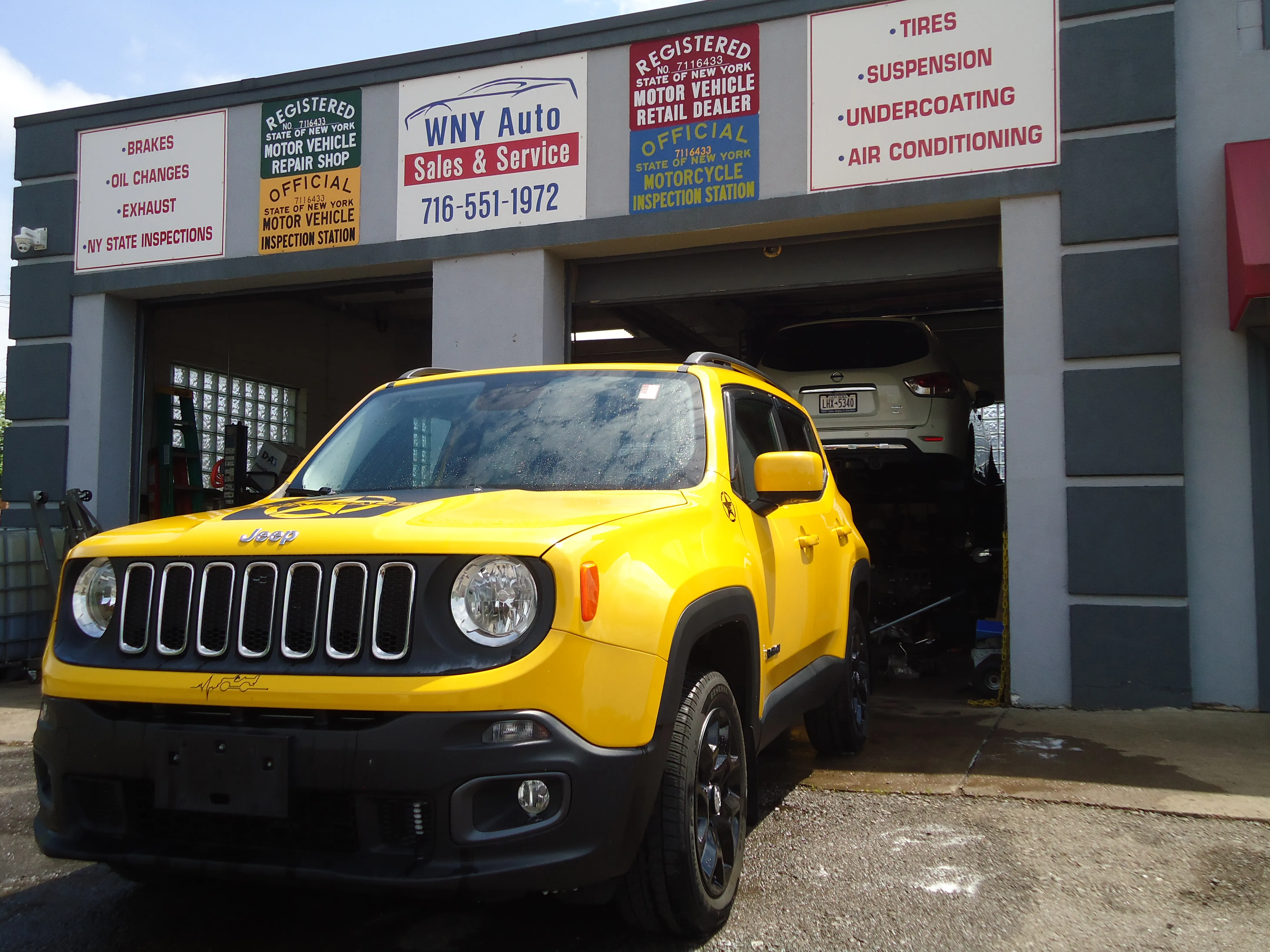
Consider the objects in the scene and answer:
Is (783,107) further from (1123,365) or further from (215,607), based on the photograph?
(215,607)

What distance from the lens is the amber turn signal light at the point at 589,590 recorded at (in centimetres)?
269

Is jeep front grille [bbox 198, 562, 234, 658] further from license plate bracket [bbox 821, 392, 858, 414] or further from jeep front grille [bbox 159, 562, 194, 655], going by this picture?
license plate bracket [bbox 821, 392, 858, 414]

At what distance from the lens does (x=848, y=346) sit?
8656 mm

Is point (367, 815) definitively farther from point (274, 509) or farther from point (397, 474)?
point (397, 474)

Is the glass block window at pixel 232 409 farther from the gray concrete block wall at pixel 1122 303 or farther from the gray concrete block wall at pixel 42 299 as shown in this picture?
the gray concrete block wall at pixel 1122 303

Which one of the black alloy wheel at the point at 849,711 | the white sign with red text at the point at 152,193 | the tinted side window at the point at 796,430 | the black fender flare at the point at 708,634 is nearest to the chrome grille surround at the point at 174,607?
the black fender flare at the point at 708,634

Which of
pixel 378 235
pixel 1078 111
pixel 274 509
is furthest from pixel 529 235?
pixel 274 509

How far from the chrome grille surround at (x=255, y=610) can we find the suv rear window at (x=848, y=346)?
251 inches

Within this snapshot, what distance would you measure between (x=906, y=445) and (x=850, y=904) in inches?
208

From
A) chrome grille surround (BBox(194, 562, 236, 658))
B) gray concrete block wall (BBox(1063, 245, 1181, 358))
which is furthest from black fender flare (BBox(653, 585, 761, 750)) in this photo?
gray concrete block wall (BBox(1063, 245, 1181, 358))

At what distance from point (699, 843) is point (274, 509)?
168cm

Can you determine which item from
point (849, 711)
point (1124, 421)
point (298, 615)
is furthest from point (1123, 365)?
point (298, 615)

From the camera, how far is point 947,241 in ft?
25.9

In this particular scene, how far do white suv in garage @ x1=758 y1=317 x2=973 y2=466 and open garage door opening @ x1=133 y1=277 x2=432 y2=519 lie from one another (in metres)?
3.44
